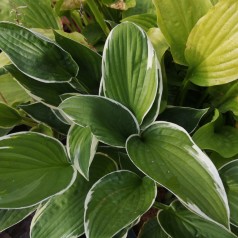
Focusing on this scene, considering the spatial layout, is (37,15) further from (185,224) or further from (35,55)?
(185,224)

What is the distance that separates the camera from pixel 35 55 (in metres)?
0.77

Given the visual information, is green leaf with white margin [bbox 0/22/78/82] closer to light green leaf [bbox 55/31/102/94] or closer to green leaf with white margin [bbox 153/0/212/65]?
light green leaf [bbox 55/31/102/94]

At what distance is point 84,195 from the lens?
2.52ft

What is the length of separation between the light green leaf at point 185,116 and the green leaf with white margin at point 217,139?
4 cm

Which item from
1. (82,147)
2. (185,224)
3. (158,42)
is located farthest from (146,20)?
(185,224)

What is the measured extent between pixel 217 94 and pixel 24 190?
45 centimetres

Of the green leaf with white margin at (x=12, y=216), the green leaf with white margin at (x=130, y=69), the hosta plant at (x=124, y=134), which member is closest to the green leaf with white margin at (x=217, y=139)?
the hosta plant at (x=124, y=134)

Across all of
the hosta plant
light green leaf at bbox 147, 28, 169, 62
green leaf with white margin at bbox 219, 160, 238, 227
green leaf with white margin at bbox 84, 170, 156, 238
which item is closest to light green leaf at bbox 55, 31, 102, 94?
the hosta plant

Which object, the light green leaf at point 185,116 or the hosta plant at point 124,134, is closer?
the hosta plant at point 124,134

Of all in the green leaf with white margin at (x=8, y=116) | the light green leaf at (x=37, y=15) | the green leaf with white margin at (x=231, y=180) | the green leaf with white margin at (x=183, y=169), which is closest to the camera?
the green leaf with white margin at (x=183, y=169)

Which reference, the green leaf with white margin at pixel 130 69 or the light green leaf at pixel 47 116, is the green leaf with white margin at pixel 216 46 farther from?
the light green leaf at pixel 47 116

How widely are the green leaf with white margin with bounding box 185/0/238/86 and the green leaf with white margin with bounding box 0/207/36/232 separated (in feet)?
1.40

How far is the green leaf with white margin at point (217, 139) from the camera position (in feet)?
2.38

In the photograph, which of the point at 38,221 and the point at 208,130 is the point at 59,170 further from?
the point at 208,130
